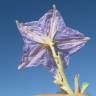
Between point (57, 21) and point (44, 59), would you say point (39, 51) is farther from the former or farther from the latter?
point (57, 21)

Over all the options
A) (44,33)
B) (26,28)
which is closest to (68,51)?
(44,33)

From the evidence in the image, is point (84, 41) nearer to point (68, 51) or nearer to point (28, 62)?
point (68, 51)

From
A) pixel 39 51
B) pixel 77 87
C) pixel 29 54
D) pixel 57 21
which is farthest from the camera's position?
pixel 39 51

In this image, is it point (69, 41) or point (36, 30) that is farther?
point (69, 41)

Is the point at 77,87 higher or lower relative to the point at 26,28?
lower

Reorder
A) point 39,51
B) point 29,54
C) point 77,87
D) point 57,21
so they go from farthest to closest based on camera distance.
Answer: point 39,51
point 29,54
point 57,21
point 77,87

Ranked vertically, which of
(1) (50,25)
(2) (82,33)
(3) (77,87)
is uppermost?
(1) (50,25)

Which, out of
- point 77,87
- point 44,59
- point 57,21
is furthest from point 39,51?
point 77,87
